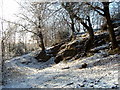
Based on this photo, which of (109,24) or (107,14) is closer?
(107,14)

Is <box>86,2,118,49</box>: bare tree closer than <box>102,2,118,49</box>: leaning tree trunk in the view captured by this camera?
Yes

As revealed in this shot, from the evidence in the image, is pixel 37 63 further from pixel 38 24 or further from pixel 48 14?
pixel 48 14

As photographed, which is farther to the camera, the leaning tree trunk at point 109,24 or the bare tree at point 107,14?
the leaning tree trunk at point 109,24

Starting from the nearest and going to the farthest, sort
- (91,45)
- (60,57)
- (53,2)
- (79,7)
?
(79,7), (53,2), (91,45), (60,57)

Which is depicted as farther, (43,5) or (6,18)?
(6,18)

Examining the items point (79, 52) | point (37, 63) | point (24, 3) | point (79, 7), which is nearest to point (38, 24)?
point (24, 3)

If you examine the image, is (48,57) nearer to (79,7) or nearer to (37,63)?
(37,63)

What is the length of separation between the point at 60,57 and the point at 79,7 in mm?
7316

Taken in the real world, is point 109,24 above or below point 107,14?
below

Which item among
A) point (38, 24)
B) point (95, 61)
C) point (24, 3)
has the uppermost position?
point (24, 3)

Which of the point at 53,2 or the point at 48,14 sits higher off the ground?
the point at 53,2

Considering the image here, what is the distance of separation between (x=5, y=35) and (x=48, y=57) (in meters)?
10.8

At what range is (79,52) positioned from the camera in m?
18.0

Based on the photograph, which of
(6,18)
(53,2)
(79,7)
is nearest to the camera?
(79,7)
